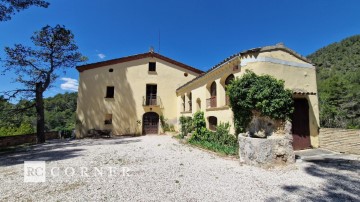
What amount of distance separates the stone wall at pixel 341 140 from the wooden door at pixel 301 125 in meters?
0.73

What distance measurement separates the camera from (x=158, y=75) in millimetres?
20047

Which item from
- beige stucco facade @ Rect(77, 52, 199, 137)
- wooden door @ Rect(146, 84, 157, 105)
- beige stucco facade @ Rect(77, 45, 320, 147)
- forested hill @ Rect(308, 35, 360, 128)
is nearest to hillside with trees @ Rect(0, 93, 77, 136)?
beige stucco facade @ Rect(77, 52, 199, 137)

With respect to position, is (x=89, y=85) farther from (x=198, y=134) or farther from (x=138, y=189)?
(x=138, y=189)

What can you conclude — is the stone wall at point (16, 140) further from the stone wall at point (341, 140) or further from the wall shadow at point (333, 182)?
the stone wall at point (341, 140)

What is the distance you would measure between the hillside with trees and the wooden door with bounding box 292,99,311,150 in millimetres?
18837

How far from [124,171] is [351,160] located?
27.1 feet

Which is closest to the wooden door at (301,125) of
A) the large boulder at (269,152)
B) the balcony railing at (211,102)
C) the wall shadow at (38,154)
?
the large boulder at (269,152)

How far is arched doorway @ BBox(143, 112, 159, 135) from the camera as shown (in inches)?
773

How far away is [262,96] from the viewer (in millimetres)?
7133

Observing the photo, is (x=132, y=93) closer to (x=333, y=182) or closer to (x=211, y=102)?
(x=211, y=102)

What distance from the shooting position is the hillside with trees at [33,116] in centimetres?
1439

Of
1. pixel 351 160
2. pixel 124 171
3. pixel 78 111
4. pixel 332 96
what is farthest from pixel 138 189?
pixel 332 96

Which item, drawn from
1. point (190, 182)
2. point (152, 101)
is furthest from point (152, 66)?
point (190, 182)

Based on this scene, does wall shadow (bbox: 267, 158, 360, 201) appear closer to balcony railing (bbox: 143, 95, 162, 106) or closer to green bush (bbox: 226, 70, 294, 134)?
green bush (bbox: 226, 70, 294, 134)
